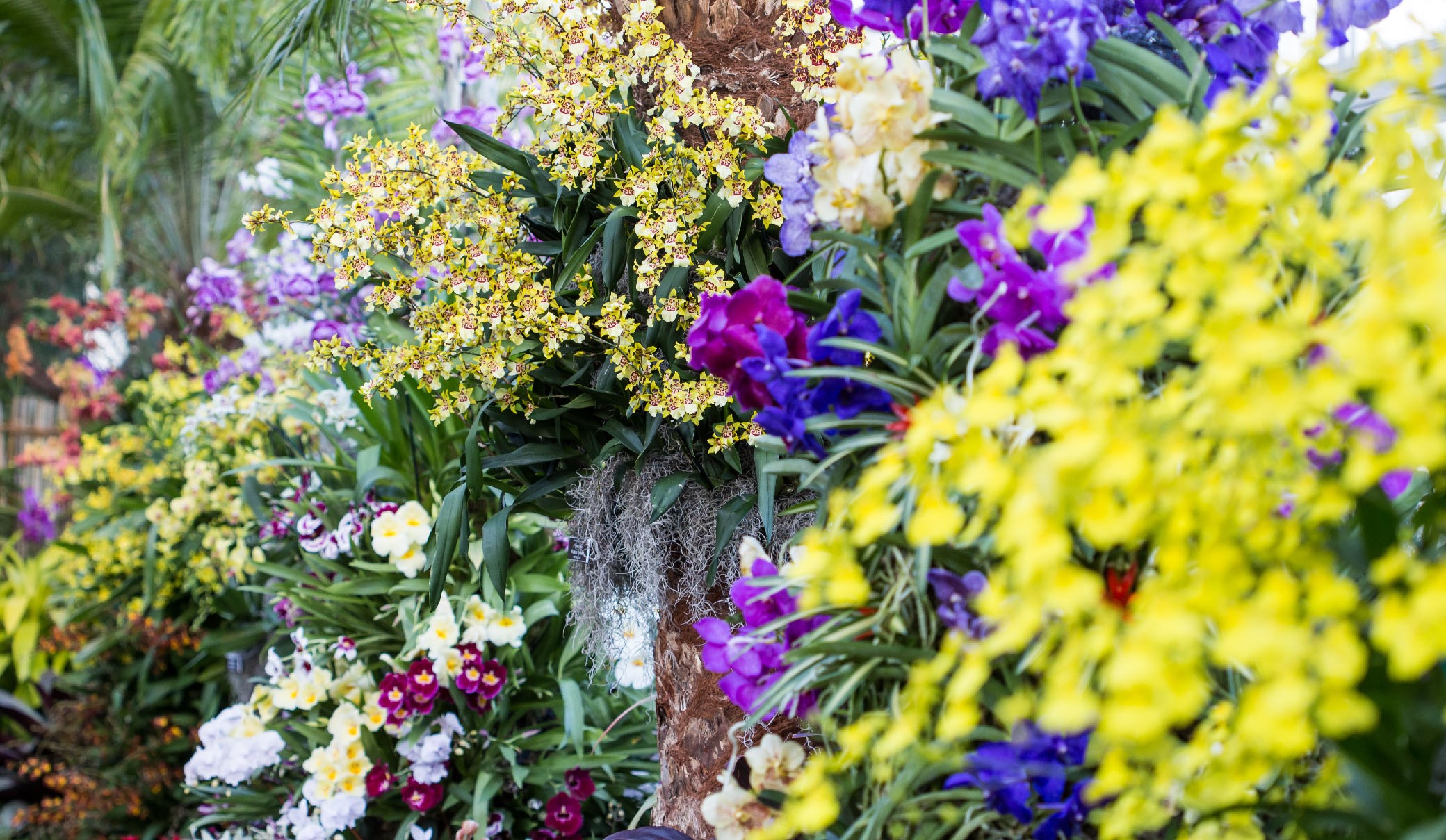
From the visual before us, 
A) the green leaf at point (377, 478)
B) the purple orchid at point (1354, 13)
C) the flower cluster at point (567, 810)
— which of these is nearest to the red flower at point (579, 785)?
the flower cluster at point (567, 810)

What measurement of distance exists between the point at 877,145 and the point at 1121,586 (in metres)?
0.39

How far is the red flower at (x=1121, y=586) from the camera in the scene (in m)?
0.63

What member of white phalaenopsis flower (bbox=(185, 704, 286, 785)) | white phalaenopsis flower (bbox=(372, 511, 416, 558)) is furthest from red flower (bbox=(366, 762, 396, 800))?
white phalaenopsis flower (bbox=(372, 511, 416, 558))

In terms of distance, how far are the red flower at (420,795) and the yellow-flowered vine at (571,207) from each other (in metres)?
0.86

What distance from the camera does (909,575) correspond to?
71 cm

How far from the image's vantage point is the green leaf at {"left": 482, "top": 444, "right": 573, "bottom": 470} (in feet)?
4.17

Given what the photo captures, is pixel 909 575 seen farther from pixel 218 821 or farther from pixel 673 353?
pixel 218 821

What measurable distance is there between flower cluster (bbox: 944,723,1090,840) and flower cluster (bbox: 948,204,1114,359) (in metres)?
0.28

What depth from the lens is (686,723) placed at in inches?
51.2

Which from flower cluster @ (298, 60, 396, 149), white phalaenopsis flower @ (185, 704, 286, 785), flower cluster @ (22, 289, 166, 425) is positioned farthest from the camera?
flower cluster @ (22, 289, 166, 425)

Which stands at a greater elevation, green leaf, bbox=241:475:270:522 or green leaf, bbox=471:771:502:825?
green leaf, bbox=241:475:270:522

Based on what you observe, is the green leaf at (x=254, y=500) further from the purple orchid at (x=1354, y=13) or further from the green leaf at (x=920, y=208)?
the purple orchid at (x=1354, y=13)

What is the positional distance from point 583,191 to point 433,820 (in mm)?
1279

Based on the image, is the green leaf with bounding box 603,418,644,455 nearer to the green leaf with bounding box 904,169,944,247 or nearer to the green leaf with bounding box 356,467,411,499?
the green leaf with bounding box 904,169,944,247
